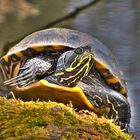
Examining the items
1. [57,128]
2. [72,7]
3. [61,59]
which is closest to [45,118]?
[57,128]

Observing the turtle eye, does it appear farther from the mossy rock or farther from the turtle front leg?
the mossy rock

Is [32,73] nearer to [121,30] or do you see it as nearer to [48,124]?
[48,124]

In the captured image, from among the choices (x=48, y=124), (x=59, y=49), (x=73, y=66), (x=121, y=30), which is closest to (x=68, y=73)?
(x=73, y=66)

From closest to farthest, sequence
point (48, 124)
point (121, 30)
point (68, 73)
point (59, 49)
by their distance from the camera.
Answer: point (48, 124)
point (68, 73)
point (59, 49)
point (121, 30)

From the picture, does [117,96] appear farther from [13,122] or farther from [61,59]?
[13,122]

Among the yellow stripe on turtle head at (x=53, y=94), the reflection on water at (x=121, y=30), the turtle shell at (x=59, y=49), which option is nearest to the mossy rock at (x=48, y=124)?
the yellow stripe on turtle head at (x=53, y=94)

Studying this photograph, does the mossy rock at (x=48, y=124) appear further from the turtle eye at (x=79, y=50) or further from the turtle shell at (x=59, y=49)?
A: the turtle shell at (x=59, y=49)

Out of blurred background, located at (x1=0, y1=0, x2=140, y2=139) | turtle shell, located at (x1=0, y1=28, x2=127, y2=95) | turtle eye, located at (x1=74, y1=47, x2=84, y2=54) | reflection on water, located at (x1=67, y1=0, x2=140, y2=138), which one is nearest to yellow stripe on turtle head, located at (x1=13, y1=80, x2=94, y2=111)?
turtle eye, located at (x1=74, y1=47, x2=84, y2=54)
